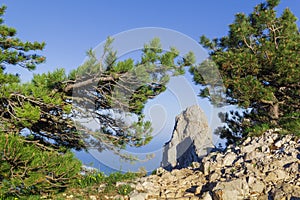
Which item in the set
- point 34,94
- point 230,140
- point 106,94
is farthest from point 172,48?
point 230,140

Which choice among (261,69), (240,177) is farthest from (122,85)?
(261,69)

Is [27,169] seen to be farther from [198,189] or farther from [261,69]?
[261,69]

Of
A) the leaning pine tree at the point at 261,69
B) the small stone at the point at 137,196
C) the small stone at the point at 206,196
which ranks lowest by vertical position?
the small stone at the point at 206,196

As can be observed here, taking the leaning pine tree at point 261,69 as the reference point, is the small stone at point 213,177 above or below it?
below

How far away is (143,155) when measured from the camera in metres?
7.54

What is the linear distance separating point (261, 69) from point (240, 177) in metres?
5.23

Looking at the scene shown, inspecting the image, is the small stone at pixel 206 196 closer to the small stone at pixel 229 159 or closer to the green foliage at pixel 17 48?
the small stone at pixel 229 159

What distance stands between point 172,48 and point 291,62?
16.2 ft

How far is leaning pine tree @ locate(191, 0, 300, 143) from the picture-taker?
9.70 m

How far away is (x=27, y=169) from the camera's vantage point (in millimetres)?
5184

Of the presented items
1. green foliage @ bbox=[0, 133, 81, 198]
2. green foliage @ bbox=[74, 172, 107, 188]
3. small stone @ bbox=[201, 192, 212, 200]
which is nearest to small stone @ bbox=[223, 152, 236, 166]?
small stone @ bbox=[201, 192, 212, 200]

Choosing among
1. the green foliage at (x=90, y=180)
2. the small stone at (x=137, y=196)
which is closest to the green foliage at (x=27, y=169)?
the small stone at (x=137, y=196)

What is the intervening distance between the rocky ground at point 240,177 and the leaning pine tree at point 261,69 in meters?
1.42

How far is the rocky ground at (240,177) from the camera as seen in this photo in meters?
6.08
